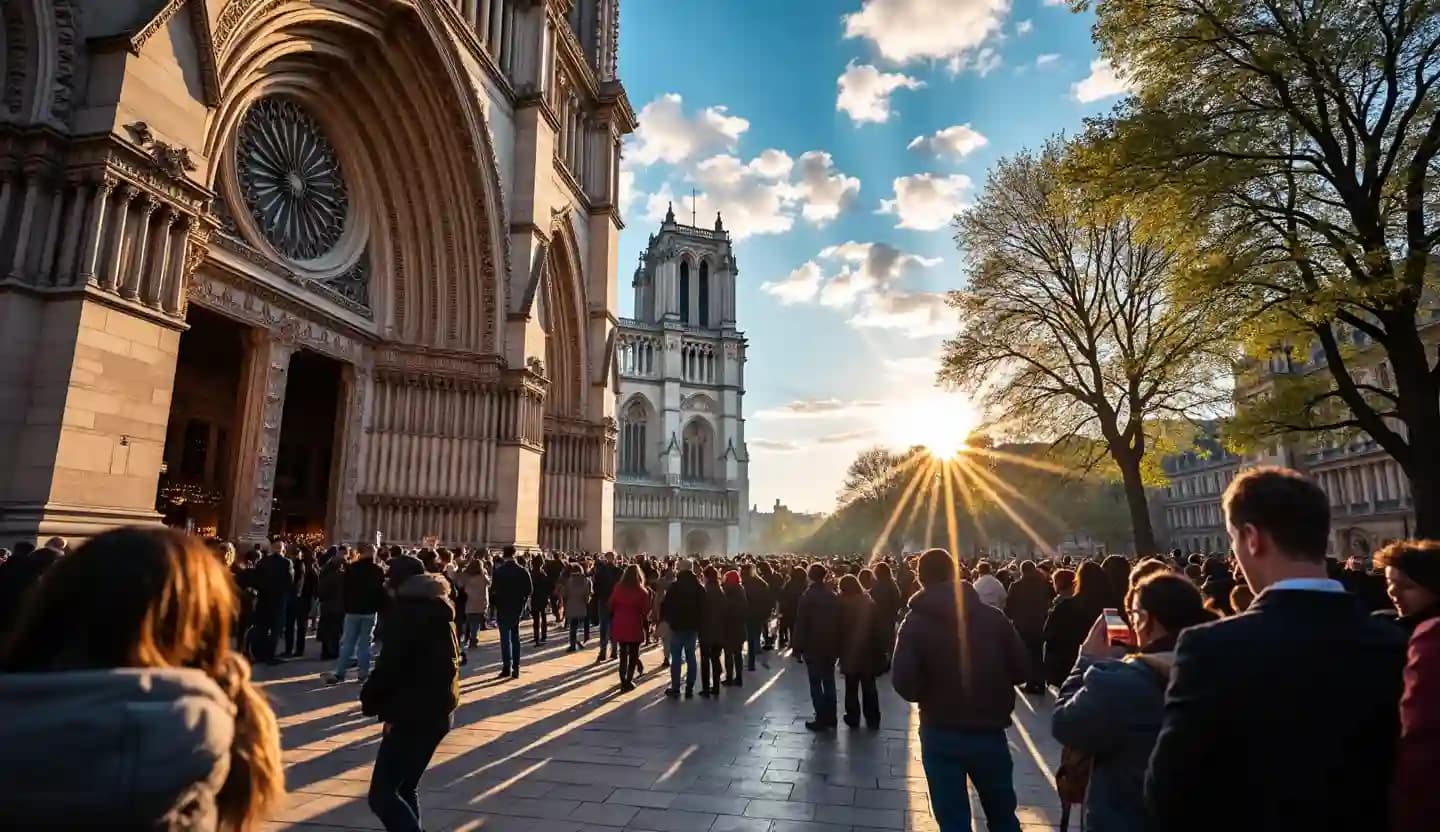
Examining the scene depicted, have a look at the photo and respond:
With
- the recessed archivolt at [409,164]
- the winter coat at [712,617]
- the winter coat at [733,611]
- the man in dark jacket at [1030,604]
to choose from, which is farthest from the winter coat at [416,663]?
the recessed archivolt at [409,164]

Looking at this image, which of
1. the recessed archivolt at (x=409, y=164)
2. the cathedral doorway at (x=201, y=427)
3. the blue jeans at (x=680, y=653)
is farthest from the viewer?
the cathedral doorway at (x=201, y=427)

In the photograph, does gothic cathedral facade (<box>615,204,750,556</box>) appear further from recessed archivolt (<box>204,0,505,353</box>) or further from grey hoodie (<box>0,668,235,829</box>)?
grey hoodie (<box>0,668,235,829</box>)

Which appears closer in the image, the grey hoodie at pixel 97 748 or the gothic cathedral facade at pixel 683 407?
the grey hoodie at pixel 97 748

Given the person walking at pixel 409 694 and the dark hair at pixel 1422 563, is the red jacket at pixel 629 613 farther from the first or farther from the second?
the dark hair at pixel 1422 563

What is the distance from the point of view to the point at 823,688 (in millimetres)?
8266

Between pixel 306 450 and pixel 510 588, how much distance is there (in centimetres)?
1483

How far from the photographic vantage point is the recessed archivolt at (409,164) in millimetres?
17359

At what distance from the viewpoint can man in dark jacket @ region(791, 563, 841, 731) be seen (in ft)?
26.8

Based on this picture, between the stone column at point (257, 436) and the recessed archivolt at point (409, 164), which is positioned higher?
the recessed archivolt at point (409, 164)

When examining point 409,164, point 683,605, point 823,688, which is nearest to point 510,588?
point 683,605

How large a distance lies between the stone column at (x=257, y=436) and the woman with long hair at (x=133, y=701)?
52.7 ft

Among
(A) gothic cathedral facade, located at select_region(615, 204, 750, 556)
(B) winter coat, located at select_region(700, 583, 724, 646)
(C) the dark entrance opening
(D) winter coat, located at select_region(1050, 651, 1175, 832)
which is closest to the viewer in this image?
(D) winter coat, located at select_region(1050, 651, 1175, 832)

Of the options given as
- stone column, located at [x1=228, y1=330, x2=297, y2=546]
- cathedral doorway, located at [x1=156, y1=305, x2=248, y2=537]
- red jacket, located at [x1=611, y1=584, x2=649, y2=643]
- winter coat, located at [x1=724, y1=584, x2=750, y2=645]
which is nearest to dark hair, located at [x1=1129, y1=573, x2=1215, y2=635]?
red jacket, located at [x1=611, y1=584, x2=649, y2=643]

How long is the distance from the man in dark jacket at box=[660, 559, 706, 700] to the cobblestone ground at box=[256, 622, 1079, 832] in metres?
0.34
